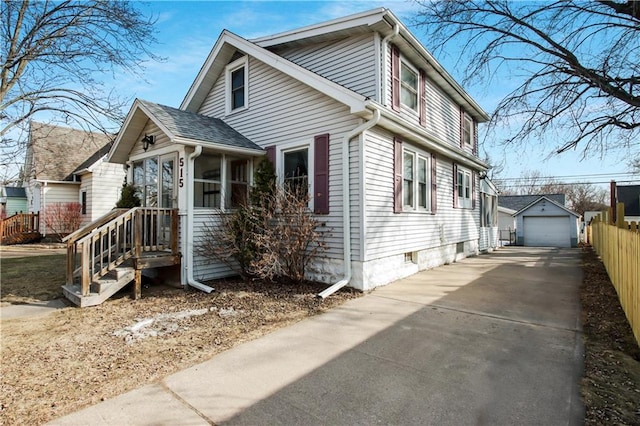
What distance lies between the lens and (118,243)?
7.32 metres

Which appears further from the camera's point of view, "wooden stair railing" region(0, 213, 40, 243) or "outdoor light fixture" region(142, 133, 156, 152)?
"wooden stair railing" region(0, 213, 40, 243)

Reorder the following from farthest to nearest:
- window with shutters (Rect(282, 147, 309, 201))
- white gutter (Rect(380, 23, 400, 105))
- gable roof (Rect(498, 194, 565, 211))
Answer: gable roof (Rect(498, 194, 565, 211)), window with shutters (Rect(282, 147, 309, 201)), white gutter (Rect(380, 23, 400, 105))

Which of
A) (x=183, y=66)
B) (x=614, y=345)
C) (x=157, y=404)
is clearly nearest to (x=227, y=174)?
(x=183, y=66)

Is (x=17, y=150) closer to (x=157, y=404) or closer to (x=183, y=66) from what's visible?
(x=183, y=66)

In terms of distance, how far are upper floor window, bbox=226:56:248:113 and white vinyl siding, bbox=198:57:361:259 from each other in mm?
238

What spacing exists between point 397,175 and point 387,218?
117 centimetres

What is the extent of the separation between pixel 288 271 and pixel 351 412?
4.68m

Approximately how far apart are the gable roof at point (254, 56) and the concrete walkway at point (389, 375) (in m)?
4.23

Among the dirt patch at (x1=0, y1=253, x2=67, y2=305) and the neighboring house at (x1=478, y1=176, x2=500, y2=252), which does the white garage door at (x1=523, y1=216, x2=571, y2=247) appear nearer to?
the neighboring house at (x1=478, y1=176, x2=500, y2=252)

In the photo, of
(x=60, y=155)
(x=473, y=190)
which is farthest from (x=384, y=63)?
(x=60, y=155)

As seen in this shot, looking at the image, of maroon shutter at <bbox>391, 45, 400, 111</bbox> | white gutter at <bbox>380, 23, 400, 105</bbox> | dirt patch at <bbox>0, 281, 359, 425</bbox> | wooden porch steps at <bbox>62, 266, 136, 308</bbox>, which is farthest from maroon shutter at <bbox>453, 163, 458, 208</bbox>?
wooden porch steps at <bbox>62, 266, 136, 308</bbox>

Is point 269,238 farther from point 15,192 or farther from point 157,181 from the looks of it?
point 15,192

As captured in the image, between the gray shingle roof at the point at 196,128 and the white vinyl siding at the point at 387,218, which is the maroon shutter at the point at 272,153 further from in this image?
the white vinyl siding at the point at 387,218

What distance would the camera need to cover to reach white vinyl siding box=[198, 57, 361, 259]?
7.53 m
